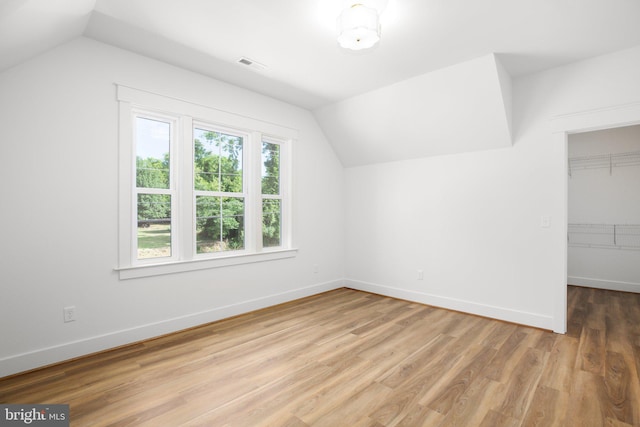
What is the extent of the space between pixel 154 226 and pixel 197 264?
60 cm

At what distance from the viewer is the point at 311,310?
4.00 metres

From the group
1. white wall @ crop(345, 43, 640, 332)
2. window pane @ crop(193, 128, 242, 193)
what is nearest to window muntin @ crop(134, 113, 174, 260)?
window pane @ crop(193, 128, 242, 193)

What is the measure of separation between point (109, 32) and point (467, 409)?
3966 mm

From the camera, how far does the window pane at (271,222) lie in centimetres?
427

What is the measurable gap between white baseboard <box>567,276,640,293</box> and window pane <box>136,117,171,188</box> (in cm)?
638

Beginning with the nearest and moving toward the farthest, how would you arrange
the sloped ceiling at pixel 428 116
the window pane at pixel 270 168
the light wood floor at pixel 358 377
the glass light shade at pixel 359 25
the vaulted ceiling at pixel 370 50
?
the light wood floor at pixel 358 377
the glass light shade at pixel 359 25
the vaulted ceiling at pixel 370 50
the sloped ceiling at pixel 428 116
the window pane at pixel 270 168

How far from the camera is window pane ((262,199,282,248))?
4266mm

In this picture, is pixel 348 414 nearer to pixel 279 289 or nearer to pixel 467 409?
pixel 467 409

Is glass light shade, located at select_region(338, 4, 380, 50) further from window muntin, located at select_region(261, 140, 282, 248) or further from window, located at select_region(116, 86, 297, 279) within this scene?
window muntin, located at select_region(261, 140, 282, 248)

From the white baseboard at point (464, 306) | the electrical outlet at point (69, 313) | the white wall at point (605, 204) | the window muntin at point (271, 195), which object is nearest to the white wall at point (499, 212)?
the white baseboard at point (464, 306)

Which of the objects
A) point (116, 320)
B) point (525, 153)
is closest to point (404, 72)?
point (525, 153)

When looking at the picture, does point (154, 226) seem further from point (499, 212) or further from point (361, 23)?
point (499, 212)

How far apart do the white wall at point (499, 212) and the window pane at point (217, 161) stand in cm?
213

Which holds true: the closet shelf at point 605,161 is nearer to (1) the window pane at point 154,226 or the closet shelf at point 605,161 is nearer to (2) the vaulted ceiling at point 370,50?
(2) the vaulted ceiling at point 370,50
